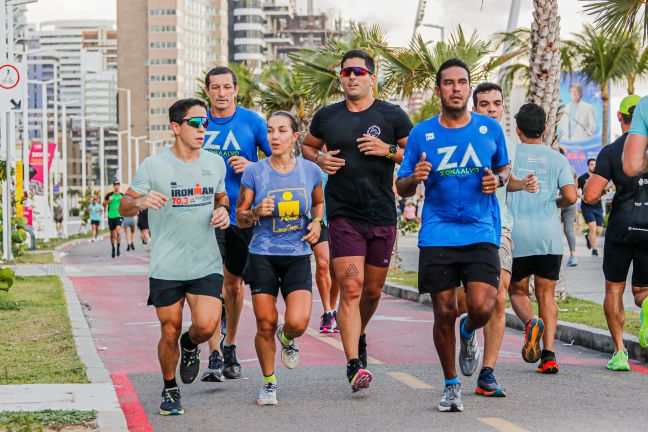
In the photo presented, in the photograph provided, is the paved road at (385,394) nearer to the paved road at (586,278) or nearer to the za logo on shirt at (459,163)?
the za logo on shirt at (459,163)

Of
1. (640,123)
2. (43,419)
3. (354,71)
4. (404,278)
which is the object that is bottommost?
(404,278)

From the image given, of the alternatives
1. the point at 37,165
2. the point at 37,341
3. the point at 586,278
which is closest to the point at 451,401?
the point at 37,341

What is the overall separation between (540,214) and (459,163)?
192 cm

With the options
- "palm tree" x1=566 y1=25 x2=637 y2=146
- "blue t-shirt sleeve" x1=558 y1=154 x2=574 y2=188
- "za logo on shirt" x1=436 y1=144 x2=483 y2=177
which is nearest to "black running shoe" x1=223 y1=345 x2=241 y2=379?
"za logo on shirt" x1=436 y1=144 x2=483 y2=177

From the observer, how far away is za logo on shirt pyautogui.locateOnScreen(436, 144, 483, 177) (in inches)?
315

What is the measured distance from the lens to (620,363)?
9.90 meters

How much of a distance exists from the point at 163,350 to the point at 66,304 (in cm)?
833

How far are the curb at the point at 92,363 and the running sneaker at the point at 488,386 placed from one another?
7.67 ft

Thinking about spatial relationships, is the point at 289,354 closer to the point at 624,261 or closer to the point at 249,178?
the point at 249,178

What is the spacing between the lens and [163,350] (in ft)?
26.4

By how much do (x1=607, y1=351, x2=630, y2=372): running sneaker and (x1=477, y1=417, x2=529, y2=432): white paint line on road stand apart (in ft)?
8.62

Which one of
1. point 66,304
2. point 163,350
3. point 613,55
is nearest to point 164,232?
point 163,350

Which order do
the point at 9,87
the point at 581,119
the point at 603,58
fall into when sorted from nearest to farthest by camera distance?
the point at 9,87
the point at 603,58
the point at 581,119

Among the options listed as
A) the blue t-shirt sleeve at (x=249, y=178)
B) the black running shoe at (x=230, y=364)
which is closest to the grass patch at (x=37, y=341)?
the black running shoe at (x=230, y=364)
